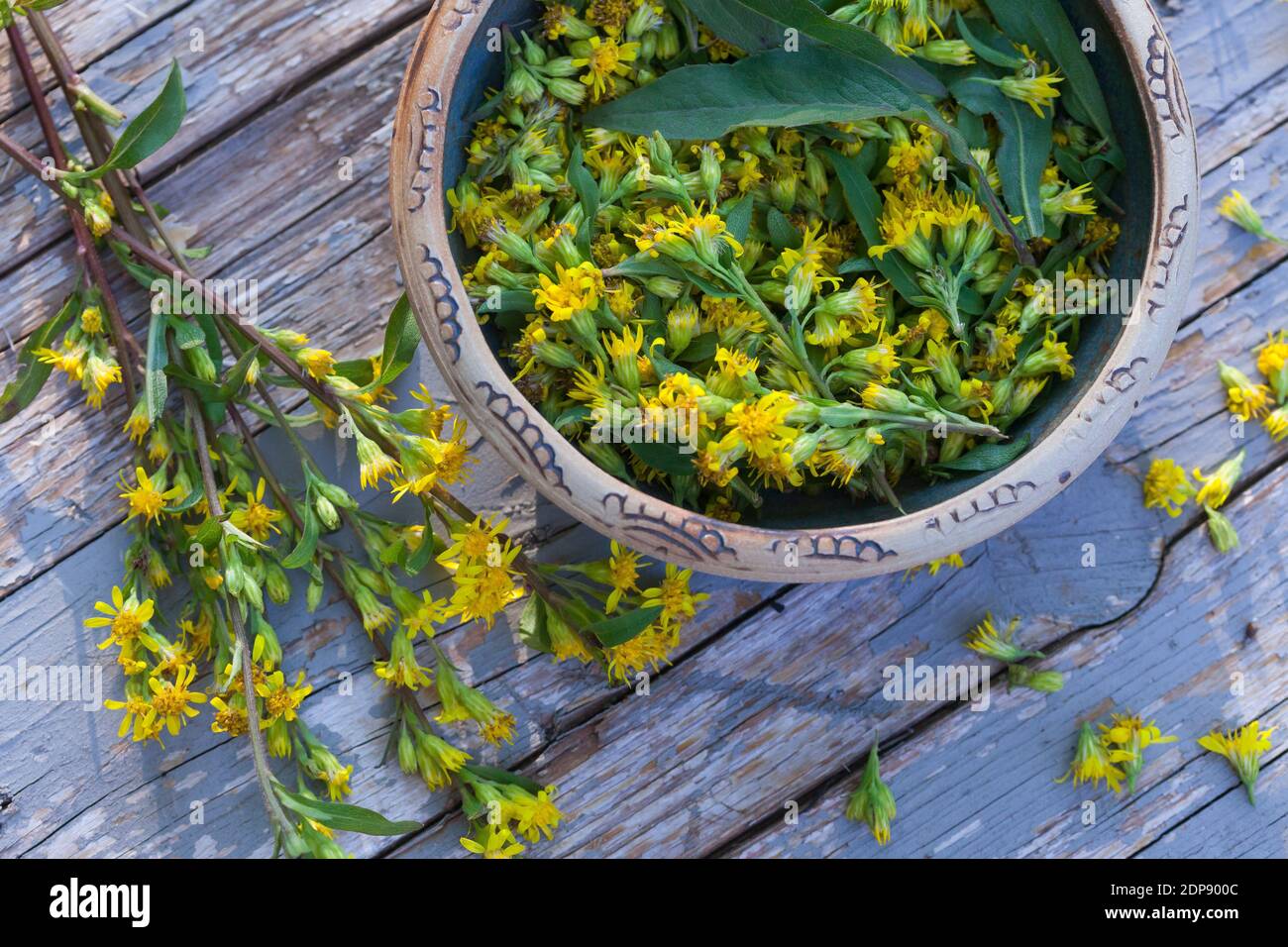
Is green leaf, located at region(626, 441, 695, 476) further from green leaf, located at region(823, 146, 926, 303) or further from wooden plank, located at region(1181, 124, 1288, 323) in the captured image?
wooden plank, located at region(1181, 124, 1288, 323)

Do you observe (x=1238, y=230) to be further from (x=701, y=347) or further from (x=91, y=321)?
(x=91, y=321)

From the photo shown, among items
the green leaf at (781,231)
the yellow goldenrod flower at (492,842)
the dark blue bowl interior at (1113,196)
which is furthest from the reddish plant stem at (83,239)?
the green leaf at (781,231)

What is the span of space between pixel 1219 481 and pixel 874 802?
605 mm

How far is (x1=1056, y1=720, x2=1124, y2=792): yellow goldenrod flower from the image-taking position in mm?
1338

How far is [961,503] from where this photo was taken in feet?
3.24

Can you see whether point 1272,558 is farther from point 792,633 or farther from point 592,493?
point 592,493

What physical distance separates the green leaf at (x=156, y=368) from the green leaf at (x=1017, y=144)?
89 cm

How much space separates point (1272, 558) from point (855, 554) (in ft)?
2.45

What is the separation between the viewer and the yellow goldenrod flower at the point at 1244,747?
1.35m

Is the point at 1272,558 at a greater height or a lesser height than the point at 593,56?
lesser

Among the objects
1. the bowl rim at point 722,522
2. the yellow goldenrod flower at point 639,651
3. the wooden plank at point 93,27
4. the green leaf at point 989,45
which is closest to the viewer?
the bowl rim at point 722,522

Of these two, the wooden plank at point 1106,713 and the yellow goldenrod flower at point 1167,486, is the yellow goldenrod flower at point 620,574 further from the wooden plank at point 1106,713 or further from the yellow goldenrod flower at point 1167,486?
the yellow goldenrod flower at point 1167,486

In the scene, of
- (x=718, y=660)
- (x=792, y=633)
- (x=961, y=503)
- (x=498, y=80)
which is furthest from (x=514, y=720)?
(x=498, y=80)

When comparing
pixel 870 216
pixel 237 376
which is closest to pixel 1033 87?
pixel 870 216
